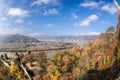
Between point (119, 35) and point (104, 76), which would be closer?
point (104, 76)

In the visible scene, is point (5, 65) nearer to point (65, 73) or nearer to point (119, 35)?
point (65, 73)

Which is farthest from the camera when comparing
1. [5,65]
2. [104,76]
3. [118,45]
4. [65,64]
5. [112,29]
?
[112,29]

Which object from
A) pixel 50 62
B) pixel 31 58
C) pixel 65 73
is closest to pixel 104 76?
pixel 65 73

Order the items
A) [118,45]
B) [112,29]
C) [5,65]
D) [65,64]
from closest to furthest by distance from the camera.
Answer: [65,64]
[118,45]
[5,65]
[112,29]

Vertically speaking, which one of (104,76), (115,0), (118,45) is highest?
(115,0)

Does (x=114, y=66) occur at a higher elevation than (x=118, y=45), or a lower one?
lower

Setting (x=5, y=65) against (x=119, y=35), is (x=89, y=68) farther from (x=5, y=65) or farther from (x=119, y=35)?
(x=5, y=65)

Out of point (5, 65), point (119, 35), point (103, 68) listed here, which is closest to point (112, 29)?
point (119, 35)

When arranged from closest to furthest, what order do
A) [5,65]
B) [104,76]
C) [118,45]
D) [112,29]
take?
[104,76], [118,45], [5,65], [112,29]

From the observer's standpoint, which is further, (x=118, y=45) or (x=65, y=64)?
A: (x=118, y=45)
